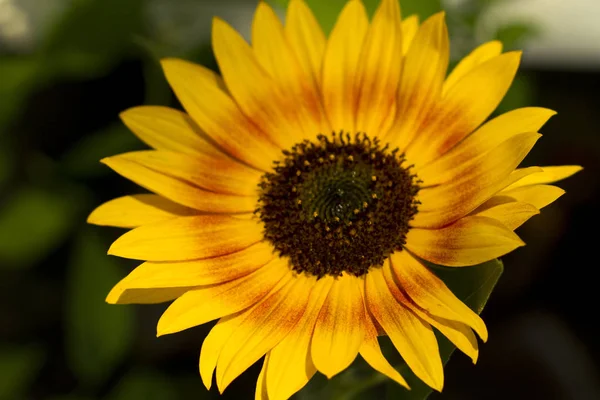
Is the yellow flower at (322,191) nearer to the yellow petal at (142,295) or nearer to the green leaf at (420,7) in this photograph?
the yellow petal at (142,295)

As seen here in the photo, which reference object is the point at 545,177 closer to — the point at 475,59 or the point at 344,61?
the point at 475,59

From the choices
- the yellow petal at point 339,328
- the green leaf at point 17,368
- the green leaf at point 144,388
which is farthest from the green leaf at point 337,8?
the green leaf at point 17,368

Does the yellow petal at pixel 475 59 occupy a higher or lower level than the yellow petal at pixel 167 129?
higher

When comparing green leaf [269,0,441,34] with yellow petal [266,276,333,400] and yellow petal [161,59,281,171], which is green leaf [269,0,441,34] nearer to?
yellow petal [161,59,281,171]

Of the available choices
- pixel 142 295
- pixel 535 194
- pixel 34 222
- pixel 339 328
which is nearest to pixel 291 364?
pixel 339 328

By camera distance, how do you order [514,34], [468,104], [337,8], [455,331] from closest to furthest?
[455,331]
[468,104]
[337,8]
[514,34]

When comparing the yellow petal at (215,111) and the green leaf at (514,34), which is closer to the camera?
the yellow petal at (215,111)

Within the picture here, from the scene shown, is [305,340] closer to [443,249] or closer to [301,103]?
[443,249]

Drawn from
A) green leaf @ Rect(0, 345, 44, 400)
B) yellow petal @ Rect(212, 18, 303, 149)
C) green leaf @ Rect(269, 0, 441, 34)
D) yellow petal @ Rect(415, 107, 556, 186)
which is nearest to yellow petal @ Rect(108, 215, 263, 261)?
yellow petal @ Rect(212, 18, 303, 149)
